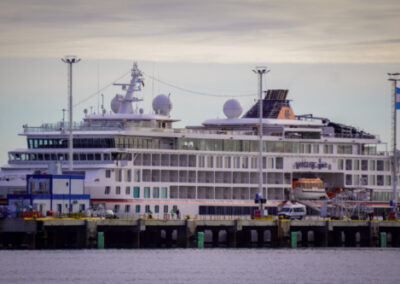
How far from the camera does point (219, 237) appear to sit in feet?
496

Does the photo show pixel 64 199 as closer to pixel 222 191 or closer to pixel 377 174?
pixel 222 191

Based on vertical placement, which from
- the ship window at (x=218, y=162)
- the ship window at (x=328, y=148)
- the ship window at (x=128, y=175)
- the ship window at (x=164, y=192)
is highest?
the ship window at (x=328, y=148)

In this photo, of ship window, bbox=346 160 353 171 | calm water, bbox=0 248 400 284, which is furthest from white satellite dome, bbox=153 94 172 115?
calm water, bbox=0 248 400 284

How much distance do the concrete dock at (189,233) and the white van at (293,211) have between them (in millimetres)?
2106

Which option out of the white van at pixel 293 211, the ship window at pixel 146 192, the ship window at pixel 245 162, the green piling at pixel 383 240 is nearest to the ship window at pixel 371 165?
the white van at pixel 293 211

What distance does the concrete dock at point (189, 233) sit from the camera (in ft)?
422

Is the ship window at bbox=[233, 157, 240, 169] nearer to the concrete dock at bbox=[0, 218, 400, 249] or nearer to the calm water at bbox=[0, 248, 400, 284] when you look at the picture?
the concrete dock at bbox=[0, 218, 400, 249]

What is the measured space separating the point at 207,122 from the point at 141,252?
40.7 m

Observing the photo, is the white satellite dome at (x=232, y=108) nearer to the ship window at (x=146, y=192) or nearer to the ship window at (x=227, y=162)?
the ship window at (x=227, y=162)

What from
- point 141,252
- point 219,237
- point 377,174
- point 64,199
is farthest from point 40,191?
point 377,174

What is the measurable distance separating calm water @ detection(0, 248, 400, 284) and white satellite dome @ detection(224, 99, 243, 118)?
3359cm

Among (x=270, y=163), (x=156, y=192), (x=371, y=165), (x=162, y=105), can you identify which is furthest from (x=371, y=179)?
(x=156, y=192)

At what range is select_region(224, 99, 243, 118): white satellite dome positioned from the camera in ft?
554

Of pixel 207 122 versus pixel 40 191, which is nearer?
pixel 40 191
